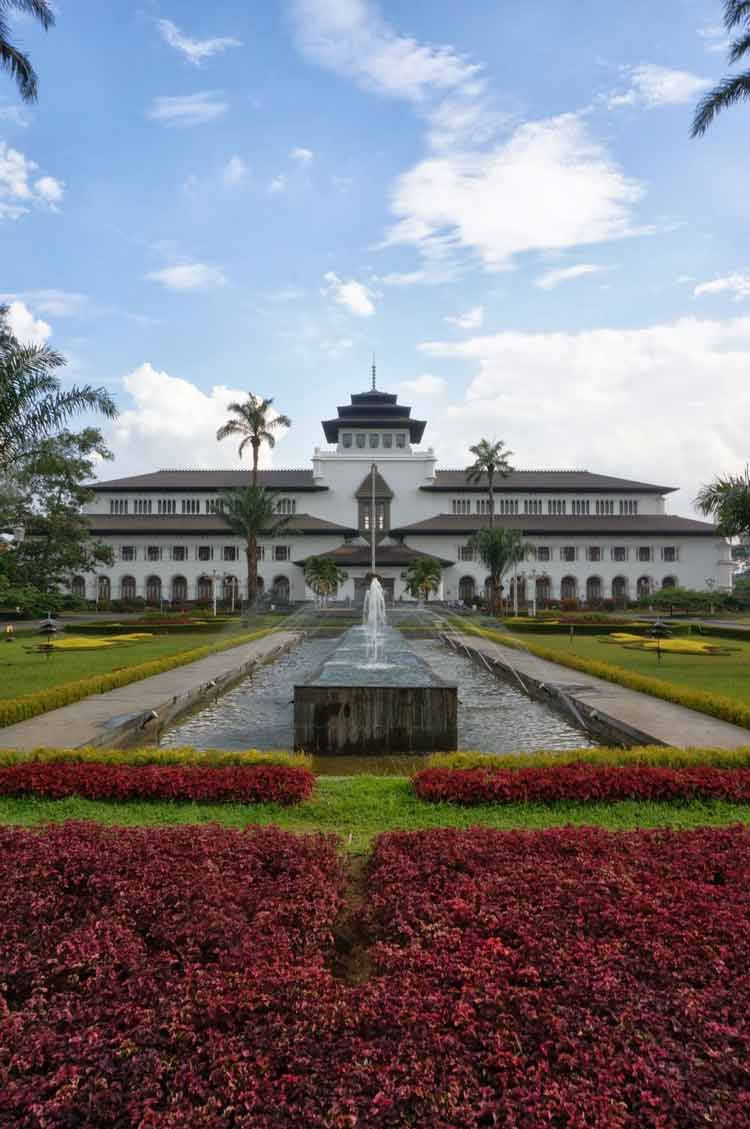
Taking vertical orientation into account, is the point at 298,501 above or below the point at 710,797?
above

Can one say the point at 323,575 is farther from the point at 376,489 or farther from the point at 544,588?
the point at 544,588

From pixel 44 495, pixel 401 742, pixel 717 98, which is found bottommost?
pixel 401 742

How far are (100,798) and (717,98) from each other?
889 inches

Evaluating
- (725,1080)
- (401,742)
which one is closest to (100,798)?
(401,742)

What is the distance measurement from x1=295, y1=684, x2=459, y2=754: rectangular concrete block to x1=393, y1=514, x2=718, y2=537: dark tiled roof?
44088 mm

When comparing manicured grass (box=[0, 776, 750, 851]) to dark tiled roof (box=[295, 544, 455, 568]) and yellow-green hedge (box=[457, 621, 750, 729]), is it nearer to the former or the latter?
yellow-green hedge (box=[457, 621, 750, 729])

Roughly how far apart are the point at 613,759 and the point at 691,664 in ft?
40.1

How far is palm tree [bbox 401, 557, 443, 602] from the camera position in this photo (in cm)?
4703

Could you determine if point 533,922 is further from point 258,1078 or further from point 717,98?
point 717,98

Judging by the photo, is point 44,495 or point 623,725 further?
point 44,495

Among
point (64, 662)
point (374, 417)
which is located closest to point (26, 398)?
point (64, 662)

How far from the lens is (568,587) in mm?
54812

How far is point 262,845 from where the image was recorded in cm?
457

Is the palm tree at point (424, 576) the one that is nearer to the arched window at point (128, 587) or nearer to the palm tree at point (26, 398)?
the arched window at point (128, 587)
